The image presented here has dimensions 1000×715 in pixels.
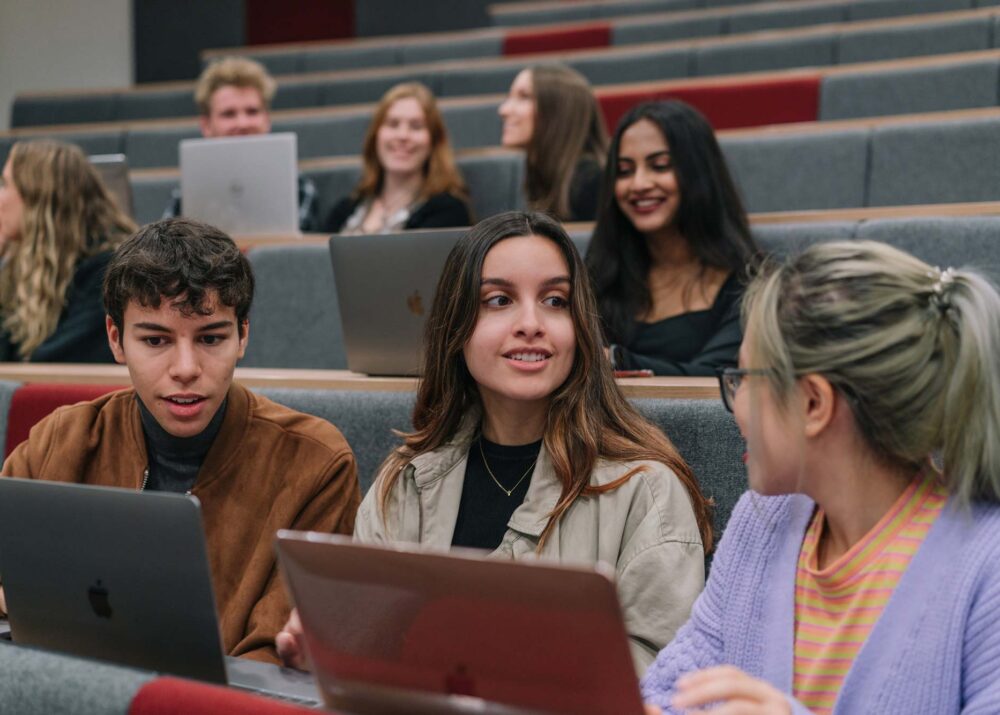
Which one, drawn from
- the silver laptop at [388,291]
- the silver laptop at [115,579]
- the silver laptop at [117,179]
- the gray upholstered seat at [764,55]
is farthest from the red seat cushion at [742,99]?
the silver laptop at [115,579]

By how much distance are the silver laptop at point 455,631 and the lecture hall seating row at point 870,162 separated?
108 centimetres

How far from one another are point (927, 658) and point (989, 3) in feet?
6.01

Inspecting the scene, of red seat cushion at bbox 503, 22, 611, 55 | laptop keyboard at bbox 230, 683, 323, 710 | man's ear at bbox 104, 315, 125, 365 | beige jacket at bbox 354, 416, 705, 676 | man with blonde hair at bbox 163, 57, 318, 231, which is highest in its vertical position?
red seat cushion at bbox 503, 22, 611, 55

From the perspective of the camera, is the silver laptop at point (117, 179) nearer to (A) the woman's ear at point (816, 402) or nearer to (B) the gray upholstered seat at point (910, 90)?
(B) the gray upholstered seat at point (910, 90)

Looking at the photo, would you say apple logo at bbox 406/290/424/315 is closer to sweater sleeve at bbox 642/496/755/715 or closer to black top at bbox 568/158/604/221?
sweater sleeve at bbox 642/496/755/715

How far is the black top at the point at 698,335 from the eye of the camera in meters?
1.03

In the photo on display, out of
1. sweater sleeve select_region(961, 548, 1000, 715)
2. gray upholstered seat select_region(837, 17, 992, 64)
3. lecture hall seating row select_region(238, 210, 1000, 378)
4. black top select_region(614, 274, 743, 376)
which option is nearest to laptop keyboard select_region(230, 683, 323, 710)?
sweater sleeve select_region(961, 548, 1000, 715)

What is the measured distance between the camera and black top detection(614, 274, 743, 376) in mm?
1026

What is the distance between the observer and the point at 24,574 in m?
0.55

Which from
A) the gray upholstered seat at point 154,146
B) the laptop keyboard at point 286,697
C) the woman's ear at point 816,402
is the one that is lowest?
the laptop keyboard at point 286,697

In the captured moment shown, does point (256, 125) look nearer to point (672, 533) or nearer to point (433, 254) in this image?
point (433, 254)

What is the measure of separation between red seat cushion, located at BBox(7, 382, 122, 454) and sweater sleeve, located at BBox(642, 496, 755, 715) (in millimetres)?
534

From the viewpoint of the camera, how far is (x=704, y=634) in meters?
0.57

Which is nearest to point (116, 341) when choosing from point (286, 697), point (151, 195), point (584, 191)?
point (286, 697)
